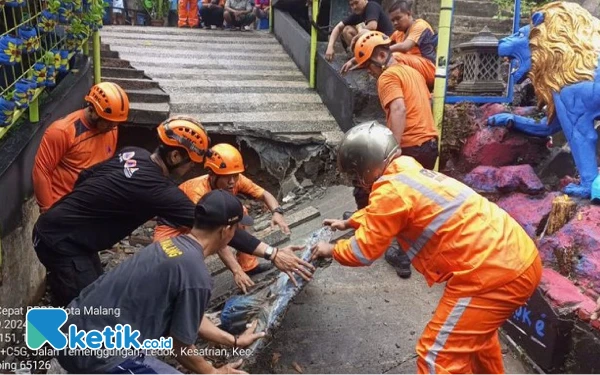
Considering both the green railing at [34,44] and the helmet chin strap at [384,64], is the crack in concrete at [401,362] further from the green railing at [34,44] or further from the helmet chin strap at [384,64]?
A: the green railing at [34,44]

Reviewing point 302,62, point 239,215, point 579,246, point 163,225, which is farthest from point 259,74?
point 239,215

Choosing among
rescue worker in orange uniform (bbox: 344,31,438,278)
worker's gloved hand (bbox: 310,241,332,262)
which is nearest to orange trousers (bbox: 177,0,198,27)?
rescue worker in orange uniform (bbox: 344,31,438,278)

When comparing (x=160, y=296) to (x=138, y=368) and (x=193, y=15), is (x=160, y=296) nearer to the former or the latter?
(x=138, y=368)

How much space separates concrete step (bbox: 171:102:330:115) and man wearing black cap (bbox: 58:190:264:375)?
16.9 ft

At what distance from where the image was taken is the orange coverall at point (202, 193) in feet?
13.5

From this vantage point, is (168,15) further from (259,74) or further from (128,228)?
(128,228)

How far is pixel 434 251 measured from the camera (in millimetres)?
3070

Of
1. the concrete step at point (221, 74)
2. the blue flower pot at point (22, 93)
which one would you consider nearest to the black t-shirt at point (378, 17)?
the concrete step at point (221, 74)

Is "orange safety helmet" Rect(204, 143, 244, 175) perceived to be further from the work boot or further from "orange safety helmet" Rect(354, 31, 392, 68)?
the work boot

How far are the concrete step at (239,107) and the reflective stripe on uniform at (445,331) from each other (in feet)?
17.6

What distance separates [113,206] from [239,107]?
4.47m

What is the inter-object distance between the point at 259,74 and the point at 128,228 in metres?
5.58

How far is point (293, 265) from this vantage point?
360 centimetres

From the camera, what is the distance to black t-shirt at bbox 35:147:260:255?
3.57 metres
